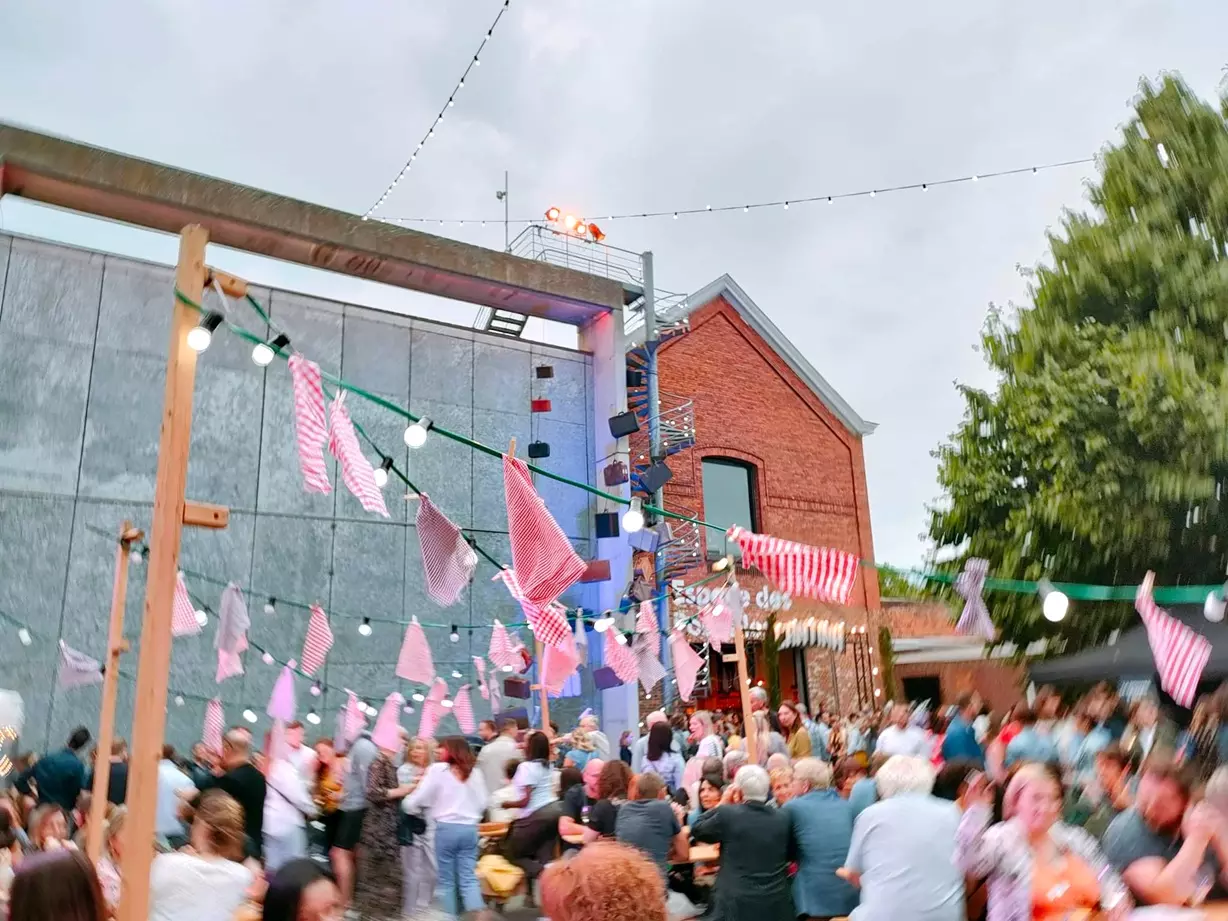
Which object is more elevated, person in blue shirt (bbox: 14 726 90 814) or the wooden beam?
the wooden beam

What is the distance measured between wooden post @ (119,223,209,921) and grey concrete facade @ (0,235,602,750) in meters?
8.59

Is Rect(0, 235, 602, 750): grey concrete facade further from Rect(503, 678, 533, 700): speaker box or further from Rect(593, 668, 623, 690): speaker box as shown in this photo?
Rect(503, 678, 533, 700): speaker box

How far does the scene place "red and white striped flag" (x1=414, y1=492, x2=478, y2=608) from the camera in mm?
6160

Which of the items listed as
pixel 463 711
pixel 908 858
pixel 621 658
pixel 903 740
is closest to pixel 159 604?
pixel 908 858

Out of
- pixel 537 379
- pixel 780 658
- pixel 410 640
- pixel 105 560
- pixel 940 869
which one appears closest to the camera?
pixel 940 869

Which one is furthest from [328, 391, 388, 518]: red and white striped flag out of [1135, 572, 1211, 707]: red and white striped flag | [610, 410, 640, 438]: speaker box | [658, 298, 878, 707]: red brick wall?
[658, 298, 878, 707]: red brick wall

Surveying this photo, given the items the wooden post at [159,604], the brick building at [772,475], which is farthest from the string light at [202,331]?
the brick building at [772,475]

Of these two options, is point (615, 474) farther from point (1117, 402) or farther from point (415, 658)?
point (1117, 402)

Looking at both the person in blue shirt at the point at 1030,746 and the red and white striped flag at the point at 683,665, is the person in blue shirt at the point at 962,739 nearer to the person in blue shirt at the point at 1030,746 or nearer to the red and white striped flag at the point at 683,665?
the person in blue shirt at the point at 1030,746

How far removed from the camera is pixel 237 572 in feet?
40.5

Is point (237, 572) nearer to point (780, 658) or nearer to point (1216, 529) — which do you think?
point (780, 658)

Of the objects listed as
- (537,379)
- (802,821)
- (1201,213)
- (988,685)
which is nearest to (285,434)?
(537,379)

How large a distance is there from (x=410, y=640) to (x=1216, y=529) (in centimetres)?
1089

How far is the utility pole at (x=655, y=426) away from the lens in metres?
15.5
